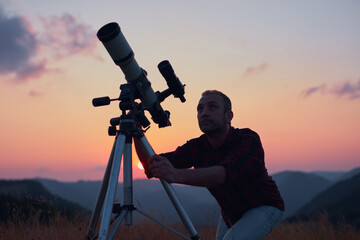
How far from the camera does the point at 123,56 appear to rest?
3283 millimetres

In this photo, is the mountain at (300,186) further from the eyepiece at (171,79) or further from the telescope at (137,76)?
the telescope at (137,76)

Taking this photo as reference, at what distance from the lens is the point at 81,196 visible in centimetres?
12181

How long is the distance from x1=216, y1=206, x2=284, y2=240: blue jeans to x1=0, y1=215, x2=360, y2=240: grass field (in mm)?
1669

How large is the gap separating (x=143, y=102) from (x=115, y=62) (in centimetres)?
55

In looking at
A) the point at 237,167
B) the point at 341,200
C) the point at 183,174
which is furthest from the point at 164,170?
the point at 341,200

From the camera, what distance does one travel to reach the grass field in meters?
4.43

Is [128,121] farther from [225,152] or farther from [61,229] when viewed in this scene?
[61,229]

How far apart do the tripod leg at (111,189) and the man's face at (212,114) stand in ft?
3.97

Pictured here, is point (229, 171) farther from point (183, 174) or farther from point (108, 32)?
point (108, 32)

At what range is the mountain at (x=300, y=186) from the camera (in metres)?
111

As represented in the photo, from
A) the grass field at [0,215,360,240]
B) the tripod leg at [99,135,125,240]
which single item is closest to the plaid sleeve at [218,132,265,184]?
the tripod leg at [99,135,125,240]

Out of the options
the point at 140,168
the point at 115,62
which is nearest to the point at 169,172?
the point at 140,168

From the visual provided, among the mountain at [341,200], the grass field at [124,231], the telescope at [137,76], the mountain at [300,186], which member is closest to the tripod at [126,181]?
the telescope at [137,76]

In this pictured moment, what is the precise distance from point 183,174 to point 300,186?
423ft
